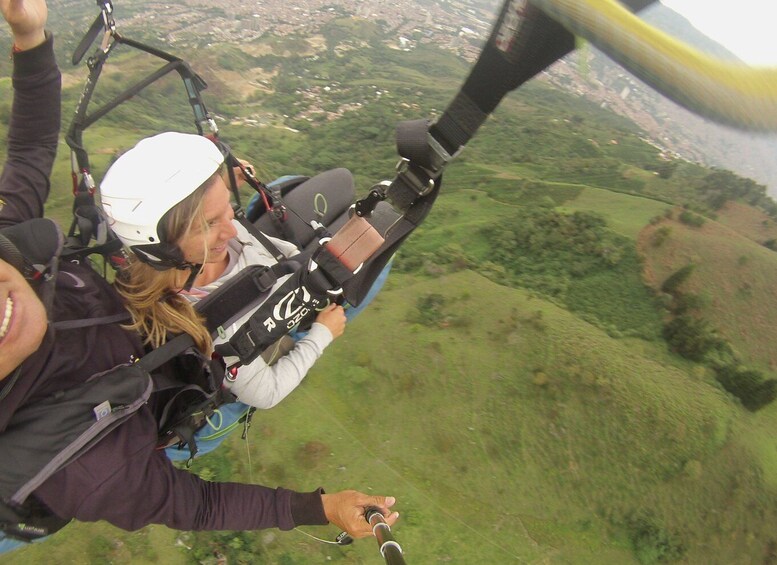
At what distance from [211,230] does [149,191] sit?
28 centimetres

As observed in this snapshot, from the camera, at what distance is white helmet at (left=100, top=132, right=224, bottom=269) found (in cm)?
174

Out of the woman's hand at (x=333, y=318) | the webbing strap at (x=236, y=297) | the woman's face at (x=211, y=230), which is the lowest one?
the woman's hand at (x=333, y=318)

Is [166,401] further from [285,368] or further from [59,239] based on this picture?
[59,239]

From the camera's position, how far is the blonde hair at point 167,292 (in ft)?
5.79

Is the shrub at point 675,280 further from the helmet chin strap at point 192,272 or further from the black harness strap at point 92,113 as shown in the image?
the helmet chin strap at point 192,272

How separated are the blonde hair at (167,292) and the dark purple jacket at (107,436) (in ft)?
0.27

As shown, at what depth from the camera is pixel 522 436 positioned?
3918 millimetres

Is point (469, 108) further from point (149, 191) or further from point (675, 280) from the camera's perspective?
point (675, 280)

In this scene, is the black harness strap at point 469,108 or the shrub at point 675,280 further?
the shrub at point 675,280

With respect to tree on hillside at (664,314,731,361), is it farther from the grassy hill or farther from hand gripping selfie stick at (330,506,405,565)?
hand gripping selfie stick at (330,506,405,565)

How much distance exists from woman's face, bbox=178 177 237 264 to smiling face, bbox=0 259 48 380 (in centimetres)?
60

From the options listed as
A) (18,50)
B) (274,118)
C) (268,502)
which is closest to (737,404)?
(268,502)

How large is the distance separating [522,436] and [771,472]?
216cm

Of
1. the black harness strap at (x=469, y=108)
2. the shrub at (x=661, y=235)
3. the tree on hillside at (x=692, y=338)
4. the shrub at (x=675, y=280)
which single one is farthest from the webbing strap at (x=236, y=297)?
the shrub at (x=661, y=235)
